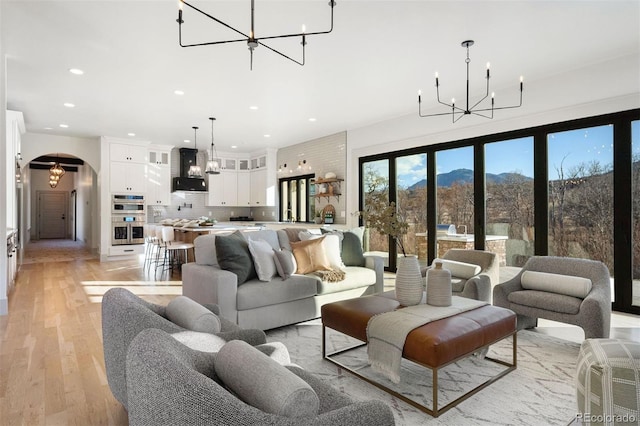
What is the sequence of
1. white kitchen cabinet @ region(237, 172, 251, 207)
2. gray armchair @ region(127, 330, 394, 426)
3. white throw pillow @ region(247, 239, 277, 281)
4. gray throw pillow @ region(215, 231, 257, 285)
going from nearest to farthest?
gray armchair @ region(127, 330, 394, 426)
gray throw pillow @ region(215, 231, 257, 285)
white throw pillow @ region(247, 239, 277, 281)
white kitchen cabinet @ region(237, 172, 251, 207)

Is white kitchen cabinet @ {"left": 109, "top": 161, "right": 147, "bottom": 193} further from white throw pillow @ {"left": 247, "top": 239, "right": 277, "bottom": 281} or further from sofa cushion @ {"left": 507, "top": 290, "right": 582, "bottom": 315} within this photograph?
sofa cushion @ {"left": 507, "top": 290, "right": 582, "bottom": 315}

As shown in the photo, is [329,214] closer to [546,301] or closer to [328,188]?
[328,188]

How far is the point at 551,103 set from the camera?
4.68 meters

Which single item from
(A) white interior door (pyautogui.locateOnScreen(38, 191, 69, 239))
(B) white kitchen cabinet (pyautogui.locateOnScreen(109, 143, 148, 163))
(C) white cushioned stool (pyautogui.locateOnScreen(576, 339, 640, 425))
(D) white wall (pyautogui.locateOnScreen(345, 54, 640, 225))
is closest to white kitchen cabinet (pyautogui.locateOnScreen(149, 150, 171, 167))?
(B) white kitchen cabinet (pyautogui.locateOnScreen(109, 143, 148, 163))

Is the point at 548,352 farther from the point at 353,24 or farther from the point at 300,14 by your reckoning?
the point at 300,14

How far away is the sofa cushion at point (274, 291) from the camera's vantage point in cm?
336

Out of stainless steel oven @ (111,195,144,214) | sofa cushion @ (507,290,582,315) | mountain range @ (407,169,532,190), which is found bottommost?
sofa cushion @ (507,290,582,315)

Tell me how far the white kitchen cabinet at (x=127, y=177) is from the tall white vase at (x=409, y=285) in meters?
7.98

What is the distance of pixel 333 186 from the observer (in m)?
8.01

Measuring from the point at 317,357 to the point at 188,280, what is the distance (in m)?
1.58

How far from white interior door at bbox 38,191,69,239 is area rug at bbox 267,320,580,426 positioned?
1623 centimetres

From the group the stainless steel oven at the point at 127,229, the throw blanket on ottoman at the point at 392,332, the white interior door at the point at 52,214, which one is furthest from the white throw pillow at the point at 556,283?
the white interior door at the point at 52,214

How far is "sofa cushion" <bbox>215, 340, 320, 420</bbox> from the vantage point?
0.98 meters

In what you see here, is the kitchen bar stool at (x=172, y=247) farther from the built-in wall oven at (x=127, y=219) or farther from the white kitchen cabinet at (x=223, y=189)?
the white kitchen cabinet at (x=223, y=189)
